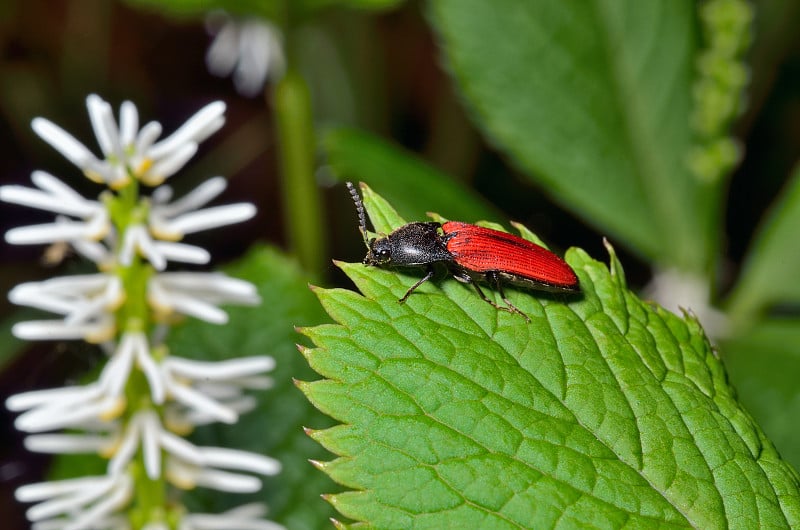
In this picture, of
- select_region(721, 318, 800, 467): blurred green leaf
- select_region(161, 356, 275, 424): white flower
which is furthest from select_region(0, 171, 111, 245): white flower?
select_region(721, 318, 800, 467): blurred green leaf

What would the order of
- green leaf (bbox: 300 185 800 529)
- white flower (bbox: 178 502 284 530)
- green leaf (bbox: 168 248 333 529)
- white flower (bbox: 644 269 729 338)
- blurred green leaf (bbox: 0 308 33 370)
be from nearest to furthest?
green leaf (bbox: 300 185 800 529), white flower (bbox: 178 502 284 530), green leaf (bbox: 168 248 333 529), white flower (bbox: 644 269 729 338), blurred green leaf (bbox: 0 308 33 370)

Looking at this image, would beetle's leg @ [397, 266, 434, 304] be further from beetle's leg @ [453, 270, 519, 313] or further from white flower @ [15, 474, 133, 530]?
white flower @ [15, 474, 133, 530]

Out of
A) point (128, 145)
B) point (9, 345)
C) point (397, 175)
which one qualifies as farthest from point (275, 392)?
point (9, 345)

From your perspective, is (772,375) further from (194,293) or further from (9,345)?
(9,345)

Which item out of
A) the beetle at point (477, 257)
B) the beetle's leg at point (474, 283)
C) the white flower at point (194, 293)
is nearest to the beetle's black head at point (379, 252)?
the beetle at point (477, 257)

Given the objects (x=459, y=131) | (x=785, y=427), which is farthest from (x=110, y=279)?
(x=459, y=131)

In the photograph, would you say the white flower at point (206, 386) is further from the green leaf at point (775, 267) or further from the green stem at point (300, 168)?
the green leaf at point (775, 267)
